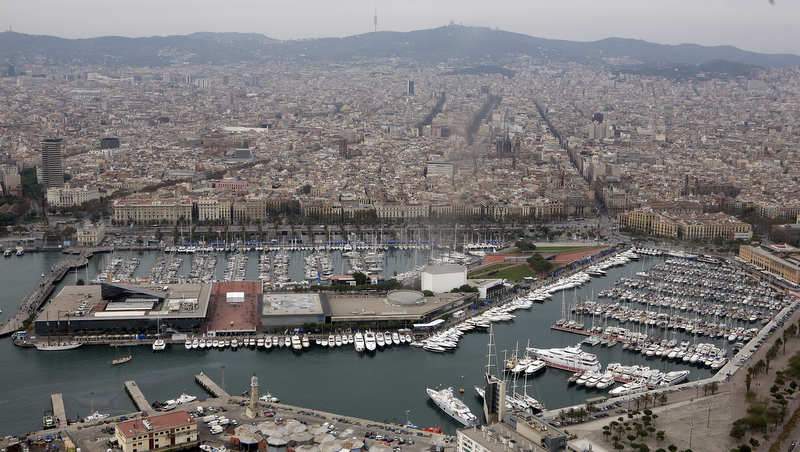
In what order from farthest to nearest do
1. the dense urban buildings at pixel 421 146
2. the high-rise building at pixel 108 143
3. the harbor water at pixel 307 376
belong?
the high-rise building at pixel 108 143, the dense urban buildings at pixel 421 146, the harbor water at pixel 307 376

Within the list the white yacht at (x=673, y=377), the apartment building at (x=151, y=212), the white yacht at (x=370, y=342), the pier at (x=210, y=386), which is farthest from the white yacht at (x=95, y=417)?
the apartment building at (x=151, y=212)

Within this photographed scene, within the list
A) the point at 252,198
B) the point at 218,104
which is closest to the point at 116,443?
the point at 252,198

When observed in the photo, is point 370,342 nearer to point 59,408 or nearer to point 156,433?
point 156,433

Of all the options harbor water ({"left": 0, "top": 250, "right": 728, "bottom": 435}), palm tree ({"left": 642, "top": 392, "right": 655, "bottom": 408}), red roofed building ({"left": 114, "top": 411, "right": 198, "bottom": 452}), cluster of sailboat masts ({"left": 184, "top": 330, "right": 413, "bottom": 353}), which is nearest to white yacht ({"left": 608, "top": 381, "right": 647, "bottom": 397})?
harbor water ({"left": 0, "top": 250, "right": 728, "bottom": 435})

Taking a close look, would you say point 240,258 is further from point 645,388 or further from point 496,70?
point 496,70

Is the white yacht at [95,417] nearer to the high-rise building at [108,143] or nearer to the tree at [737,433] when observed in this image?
the tree at [737,433]

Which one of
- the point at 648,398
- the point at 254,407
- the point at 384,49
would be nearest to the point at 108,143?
the point at 254,407
